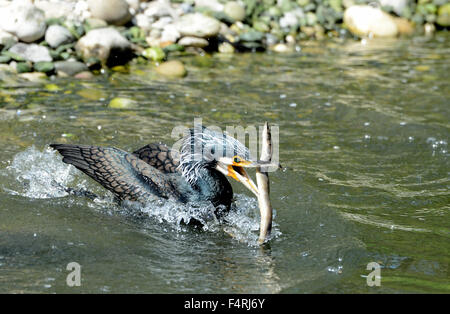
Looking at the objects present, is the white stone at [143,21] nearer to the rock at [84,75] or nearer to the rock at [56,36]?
the rock at [56,36]

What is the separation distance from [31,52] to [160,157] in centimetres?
526

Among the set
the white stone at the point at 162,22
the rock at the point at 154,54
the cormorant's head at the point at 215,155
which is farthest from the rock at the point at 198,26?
the cormorant's head at the point at 215,155

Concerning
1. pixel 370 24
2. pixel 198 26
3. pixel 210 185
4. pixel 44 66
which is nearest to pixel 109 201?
pixel 210 185

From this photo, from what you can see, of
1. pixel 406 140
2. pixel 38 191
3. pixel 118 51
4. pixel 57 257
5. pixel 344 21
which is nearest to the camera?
pixel 57 257

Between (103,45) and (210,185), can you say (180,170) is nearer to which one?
(210,185)

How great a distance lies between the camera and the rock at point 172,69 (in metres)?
10.9

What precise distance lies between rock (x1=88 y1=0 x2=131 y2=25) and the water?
55.3 inches

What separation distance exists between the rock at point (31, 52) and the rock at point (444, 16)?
9635 mm

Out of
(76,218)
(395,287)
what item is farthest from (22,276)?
(395,287)

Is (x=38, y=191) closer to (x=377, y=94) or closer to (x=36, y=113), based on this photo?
(x=36, y=113)

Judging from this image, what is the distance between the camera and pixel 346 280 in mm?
4699

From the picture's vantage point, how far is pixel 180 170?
5.88 m

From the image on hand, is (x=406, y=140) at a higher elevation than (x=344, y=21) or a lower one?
lower

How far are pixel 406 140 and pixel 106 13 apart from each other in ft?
20.8
